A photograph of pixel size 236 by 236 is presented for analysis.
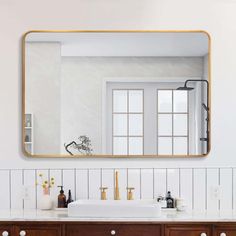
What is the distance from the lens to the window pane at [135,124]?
3.75 meters

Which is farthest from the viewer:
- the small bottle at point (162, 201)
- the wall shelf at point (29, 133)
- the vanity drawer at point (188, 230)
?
the wall shelf at point (29, 133)

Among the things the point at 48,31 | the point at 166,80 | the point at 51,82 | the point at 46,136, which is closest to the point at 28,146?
the point at 46,136

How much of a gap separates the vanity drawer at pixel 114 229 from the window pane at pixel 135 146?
2.16 ft

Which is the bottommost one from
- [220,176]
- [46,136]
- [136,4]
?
[220,176]

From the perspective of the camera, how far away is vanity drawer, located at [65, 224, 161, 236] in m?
3.23

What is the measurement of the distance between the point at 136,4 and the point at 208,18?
20.9 inches

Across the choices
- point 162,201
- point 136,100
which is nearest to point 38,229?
point 162,201

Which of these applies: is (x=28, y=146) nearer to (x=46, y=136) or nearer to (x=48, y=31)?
(x=46, y=136)

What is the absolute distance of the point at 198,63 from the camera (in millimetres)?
3729

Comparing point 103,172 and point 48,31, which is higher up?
point 48,31

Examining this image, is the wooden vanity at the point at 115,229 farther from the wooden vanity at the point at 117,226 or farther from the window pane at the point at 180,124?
the window pane at the point at 180,124

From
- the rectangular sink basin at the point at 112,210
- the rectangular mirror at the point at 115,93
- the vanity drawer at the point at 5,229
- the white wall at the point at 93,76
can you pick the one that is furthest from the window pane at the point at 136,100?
the vanity drawer at the point at 5,229

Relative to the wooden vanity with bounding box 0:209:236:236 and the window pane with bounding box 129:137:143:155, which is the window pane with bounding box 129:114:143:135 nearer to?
the window pane with bounding box 129:137:143:155

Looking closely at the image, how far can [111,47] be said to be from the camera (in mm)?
3744
